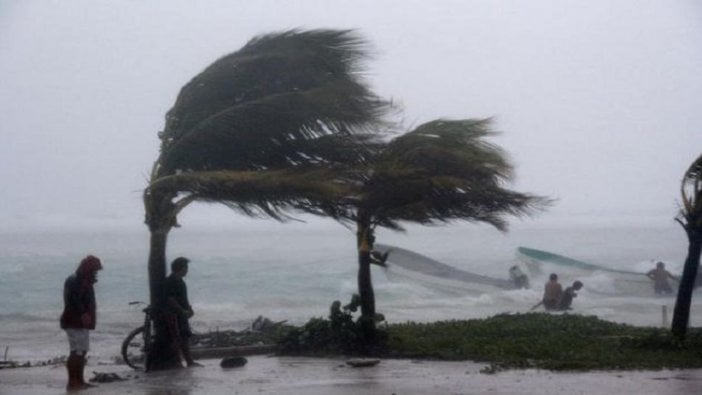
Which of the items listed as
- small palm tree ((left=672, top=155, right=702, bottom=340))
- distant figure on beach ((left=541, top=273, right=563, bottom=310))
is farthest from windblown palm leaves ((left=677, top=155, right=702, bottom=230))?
distant figure on beach ((left=541, top=273, right=563, bottom=310))

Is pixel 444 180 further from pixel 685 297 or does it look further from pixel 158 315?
pixel 158 315

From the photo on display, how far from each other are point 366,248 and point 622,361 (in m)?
4.23

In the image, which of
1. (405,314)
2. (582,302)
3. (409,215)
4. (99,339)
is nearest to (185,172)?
(409,215)

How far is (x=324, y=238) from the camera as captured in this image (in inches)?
4274

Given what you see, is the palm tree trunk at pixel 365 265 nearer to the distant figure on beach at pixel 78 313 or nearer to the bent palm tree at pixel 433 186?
the bent palm tree at pixel 433 186

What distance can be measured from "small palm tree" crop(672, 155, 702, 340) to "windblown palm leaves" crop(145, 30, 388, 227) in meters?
4.20

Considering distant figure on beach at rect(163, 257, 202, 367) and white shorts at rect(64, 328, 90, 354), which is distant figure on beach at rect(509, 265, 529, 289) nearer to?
distant figure on beach at rect(163, 257, 202, 367)

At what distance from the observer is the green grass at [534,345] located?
42.0ft

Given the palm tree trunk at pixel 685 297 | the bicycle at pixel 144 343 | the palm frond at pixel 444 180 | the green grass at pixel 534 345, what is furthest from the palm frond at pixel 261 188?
the palm tree trunk at pixel 685 297

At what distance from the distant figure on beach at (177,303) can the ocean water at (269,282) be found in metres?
3.35

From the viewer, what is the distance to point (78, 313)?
11.6m

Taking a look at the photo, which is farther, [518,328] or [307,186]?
[518,328]

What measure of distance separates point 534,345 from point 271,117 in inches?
189

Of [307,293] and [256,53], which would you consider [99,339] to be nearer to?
[256,53]
